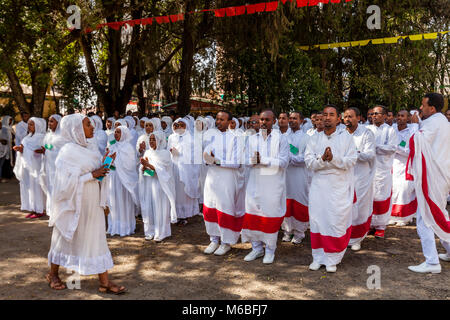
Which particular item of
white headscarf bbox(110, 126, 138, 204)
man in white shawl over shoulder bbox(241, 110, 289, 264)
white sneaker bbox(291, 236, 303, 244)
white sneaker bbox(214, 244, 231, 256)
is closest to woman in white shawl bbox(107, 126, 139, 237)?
white headscarf bbox(110, 126, 138, 204)

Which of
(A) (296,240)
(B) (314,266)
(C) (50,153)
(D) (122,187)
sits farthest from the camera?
(C) (50,153)

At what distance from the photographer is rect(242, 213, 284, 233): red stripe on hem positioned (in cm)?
541

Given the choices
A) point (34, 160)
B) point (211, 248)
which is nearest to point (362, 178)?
point (211, 248)

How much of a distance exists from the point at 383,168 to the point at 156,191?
3920 millimetres

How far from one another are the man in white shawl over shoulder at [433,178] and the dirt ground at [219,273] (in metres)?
0.46

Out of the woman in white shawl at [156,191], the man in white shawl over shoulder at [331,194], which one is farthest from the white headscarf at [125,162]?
the man in white shawl over shoulder at [331,194]

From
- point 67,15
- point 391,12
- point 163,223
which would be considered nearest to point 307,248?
point 163,223

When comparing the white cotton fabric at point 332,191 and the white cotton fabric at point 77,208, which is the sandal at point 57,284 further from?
the white cotton fabric at point 332,191

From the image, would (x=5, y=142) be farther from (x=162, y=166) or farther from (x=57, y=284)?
(x=57, y=284)

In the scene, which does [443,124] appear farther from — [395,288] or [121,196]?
[121,196]

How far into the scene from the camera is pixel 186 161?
778 cm

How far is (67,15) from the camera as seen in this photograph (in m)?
11.1

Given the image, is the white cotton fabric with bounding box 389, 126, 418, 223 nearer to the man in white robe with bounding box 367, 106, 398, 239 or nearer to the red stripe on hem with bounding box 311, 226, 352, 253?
the man in white robe with bounding box 367, 106, 398, 239
